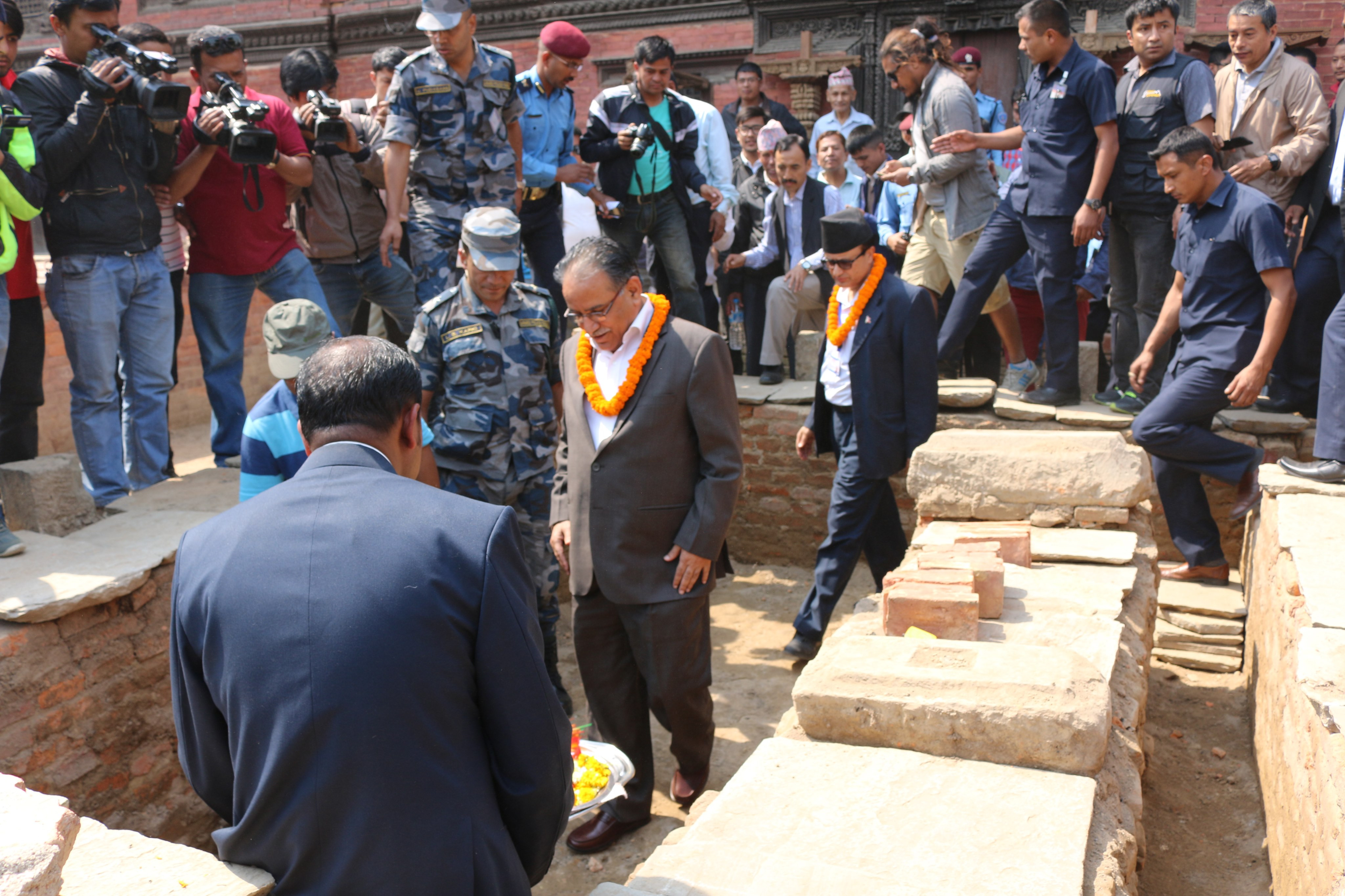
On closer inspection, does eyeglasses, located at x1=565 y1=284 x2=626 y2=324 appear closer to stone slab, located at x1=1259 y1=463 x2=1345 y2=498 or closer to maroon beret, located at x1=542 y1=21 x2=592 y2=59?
stone slab, located at x1=1259 y1=463 x2=1345 y2=498

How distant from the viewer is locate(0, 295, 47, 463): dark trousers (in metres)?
4.77

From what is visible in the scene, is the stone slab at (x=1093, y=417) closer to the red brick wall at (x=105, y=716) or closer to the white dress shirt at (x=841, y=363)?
the white dress shirt at (x=841, y=363)

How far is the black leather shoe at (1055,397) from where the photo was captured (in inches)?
234

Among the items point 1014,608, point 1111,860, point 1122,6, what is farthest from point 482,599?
point 1122,6

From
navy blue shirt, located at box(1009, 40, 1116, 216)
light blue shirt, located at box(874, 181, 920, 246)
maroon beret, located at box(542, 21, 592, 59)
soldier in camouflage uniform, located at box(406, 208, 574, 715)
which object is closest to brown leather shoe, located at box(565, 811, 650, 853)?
soldier in camouflage uniform, located at box(406, 208, 574, 715)

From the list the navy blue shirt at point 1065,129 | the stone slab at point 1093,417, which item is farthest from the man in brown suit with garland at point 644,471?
the stone slab at point 1093,417

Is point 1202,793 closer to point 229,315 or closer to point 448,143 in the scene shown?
point 448,143

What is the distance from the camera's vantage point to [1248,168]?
17.0 feet

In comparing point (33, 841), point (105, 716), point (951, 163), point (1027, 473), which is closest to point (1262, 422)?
point (951, 163)

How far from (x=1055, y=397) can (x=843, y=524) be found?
1.85 m

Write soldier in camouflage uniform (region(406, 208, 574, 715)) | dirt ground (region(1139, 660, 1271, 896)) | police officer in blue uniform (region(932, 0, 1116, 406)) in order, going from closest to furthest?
dirt ground (region(1139, 660, 1271, 896)), soldier in camouflage uniform (region(406, 208, 574, 715)), police officer in blue uniform (region(932, 0, 1116, 406))

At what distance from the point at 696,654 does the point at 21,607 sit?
7.77 feet

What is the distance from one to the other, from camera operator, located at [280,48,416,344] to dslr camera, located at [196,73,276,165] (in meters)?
0.47

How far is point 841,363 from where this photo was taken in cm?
495
